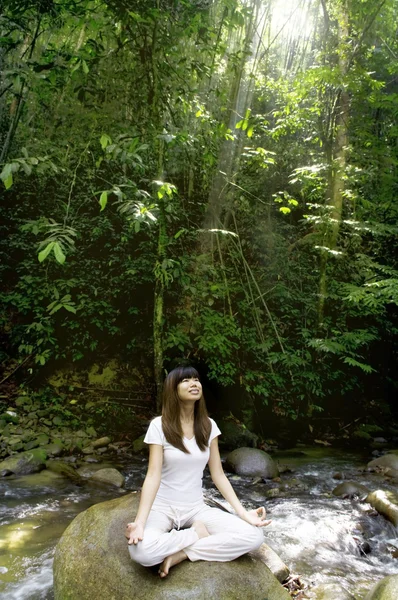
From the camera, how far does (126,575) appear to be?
2.58m

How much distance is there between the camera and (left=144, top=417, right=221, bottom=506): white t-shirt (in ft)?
8.87

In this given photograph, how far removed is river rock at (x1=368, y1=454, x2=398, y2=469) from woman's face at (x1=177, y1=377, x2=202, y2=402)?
5.16 m

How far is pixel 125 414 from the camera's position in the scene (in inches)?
298

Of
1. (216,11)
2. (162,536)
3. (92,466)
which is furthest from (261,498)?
(216,11)

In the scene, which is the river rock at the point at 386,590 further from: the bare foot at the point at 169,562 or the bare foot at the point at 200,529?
the bare foot at the point at 169,562

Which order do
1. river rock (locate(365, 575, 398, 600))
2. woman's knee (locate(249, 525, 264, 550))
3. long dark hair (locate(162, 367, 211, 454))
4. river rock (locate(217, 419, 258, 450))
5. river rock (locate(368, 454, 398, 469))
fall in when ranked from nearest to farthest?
woman's knee (locate(249, 525, 264, 550))
long dark hair (locate(162, 367, 211, 454))
river rock (locate(365, 575, 398, 600))
river rock (locate(368, 454, 398, 469))
river rock (locate(217, 419, 258, 450))

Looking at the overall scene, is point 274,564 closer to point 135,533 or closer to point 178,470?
point 178,470

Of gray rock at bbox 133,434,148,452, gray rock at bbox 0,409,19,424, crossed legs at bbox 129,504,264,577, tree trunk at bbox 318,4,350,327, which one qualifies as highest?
tree trunk at bbox 318,4,350,327

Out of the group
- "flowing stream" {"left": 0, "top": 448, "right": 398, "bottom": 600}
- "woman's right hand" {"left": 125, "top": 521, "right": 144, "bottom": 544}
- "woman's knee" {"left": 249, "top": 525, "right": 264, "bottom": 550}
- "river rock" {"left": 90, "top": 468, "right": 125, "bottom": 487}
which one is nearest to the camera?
"woman's right hand" {"left": 125, "top": 521, "right": 144, "bottom": 544}

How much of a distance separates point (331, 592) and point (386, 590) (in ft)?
2.13

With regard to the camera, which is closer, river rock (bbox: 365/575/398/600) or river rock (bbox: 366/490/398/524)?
river rock (bbox: 365/575/398/600)

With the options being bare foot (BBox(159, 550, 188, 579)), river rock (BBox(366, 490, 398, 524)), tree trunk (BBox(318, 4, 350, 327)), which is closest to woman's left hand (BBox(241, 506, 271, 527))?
bare foot (BBox(159, 550, 188, 579))

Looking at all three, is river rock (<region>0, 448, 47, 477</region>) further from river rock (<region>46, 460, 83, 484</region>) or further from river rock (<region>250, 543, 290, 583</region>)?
river rock (<region>250, 543, 290, 583</region>)

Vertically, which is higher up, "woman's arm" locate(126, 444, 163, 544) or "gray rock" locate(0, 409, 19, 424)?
"woman's arm" locate(126, 444, 163, 544)
